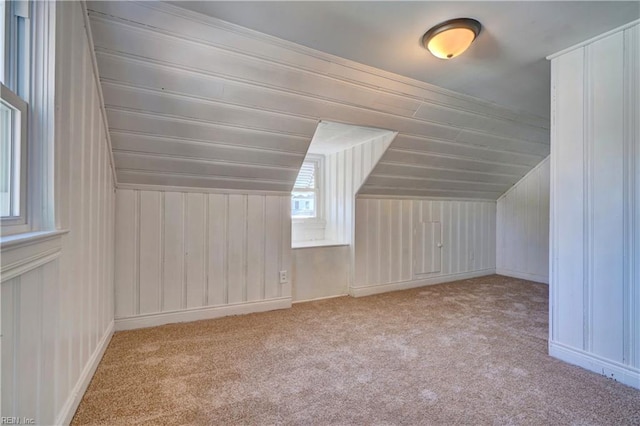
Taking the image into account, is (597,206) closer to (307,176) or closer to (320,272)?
(320,272)

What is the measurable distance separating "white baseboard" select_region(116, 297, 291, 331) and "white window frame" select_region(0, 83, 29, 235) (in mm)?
1725

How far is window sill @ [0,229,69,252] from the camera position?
0.89 m

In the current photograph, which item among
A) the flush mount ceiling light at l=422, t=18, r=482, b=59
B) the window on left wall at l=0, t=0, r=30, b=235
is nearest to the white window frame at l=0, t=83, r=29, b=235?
the window on left wall at l=0, t=0, r=30, b=235

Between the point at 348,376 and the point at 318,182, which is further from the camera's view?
the point at 318,182

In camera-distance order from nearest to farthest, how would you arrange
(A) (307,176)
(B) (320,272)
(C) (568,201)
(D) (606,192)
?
1. (D) (606,192)
2. (C) (568,201)
3. (B) (320,272)
4. (A) (307,176)

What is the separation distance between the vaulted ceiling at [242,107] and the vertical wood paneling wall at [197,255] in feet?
0.62

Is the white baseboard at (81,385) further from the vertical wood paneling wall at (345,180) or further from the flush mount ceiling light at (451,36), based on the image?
the flush mount ceiling light at (451,36)

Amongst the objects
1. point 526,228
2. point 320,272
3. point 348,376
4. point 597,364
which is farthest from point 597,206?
point 526,228

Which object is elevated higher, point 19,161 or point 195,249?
point 19,161

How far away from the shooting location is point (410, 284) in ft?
13.1

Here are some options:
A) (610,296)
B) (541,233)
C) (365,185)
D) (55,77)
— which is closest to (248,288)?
(365,185)

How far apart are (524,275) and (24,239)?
17.6 feet

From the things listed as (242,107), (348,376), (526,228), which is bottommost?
(348,376)

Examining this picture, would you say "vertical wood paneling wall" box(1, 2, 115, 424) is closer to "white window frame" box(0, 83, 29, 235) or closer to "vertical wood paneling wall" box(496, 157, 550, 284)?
"white window frame" box(0, 83, 29, 235)
